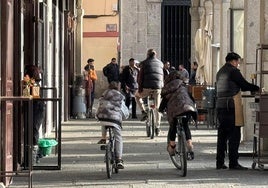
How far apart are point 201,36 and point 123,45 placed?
4.50 m

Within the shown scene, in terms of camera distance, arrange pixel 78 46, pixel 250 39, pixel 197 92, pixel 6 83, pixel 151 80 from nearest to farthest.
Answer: pixel 6 83 → pixel 250 39 → pixel 151 80 → pixel 197 92 → pixel 78 46

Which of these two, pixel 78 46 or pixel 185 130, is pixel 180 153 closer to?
pixel 185 130

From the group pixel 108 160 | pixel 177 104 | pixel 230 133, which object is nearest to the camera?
pixel 108 160

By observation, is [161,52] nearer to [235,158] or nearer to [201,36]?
[201,36]

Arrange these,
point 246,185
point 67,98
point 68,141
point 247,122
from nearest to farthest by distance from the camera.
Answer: point 246,185 < point 247,122 < point 68,141 < point 67,98

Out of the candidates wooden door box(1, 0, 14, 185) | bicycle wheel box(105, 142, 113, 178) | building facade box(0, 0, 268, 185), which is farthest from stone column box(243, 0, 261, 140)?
wooden door box(1, 0, 14, 185)

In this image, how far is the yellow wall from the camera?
1967 inches

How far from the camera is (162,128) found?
24578 millimetres

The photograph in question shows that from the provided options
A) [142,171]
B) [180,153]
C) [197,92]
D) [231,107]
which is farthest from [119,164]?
[197,92]

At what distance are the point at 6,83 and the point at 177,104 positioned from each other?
9.21 ft

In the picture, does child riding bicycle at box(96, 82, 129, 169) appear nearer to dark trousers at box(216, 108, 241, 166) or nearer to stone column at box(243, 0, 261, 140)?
dark trousers at box(216, 108, 241, 166)

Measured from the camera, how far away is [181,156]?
14008 mm

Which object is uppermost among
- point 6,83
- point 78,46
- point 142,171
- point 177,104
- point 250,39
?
point 78,46

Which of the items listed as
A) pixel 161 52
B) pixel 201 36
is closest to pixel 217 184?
pixel 201 36
